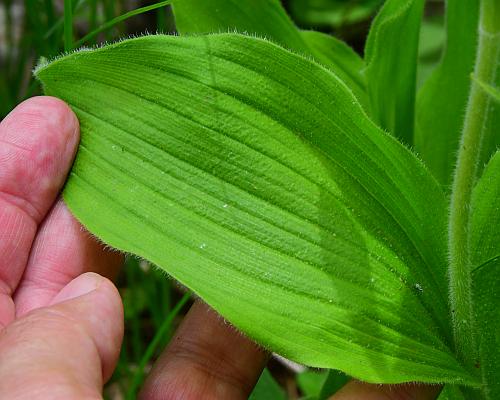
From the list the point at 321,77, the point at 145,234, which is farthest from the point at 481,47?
the point at 145,234

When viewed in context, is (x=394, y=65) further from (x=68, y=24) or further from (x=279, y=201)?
(x=68, y=24)

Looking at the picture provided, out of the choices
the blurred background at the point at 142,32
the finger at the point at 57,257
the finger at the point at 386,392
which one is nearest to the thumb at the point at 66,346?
the finger at the point at 57,257

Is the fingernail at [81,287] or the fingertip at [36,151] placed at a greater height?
the fingertip at [36,151]

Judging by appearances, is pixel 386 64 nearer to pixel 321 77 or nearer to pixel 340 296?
pixel 321 77

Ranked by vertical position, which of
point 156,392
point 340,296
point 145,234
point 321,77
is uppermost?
point 321,77

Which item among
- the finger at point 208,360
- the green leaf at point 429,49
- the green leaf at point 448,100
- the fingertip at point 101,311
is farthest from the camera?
the green leaf at point 429,49

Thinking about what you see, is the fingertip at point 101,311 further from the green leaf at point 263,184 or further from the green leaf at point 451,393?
the green leaf at point 451,393

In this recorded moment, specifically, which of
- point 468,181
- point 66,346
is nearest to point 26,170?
point 66,346

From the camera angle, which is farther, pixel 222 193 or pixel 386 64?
pixel 386 64
